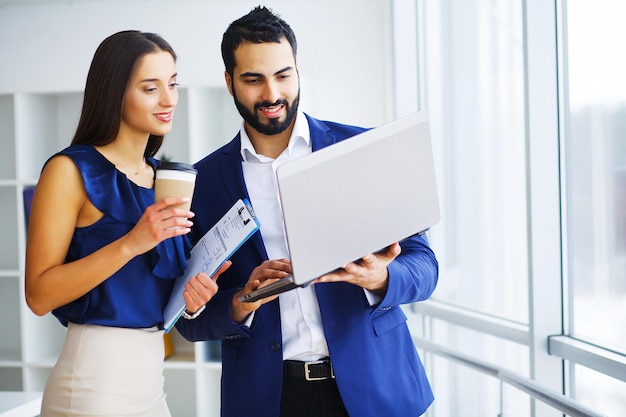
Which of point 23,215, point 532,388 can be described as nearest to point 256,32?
point 532,388

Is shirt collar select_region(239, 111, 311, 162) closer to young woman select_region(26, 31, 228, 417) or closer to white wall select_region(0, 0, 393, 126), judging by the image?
young woman select_region(26, 31, 228, 417)

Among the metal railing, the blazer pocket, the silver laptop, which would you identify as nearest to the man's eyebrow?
the silver laptop

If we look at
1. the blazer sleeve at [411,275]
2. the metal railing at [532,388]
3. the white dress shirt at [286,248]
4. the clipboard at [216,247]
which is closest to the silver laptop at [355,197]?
the clipboard at [216,247]

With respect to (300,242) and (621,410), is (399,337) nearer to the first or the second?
(300,242)

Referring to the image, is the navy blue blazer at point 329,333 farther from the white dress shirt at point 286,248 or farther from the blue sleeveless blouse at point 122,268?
the blue sleeveless blouse at point 122,268

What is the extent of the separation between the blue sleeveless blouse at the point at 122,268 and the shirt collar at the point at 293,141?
291 millimetres

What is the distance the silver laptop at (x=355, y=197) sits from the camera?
4.09 ft

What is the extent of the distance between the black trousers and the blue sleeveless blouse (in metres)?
0.35

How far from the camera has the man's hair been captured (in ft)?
5.70

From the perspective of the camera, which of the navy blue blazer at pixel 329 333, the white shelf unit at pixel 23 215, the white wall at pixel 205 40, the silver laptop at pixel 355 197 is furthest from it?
the white wall at pixel 205 40

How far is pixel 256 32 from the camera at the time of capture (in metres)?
1.74

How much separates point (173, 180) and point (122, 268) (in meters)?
0.26

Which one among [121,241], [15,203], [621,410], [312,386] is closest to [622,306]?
[621,410]

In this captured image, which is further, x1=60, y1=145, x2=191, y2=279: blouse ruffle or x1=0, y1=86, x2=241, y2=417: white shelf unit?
x1=0, y1=86, x2=241, y2=417: white shelf unit
